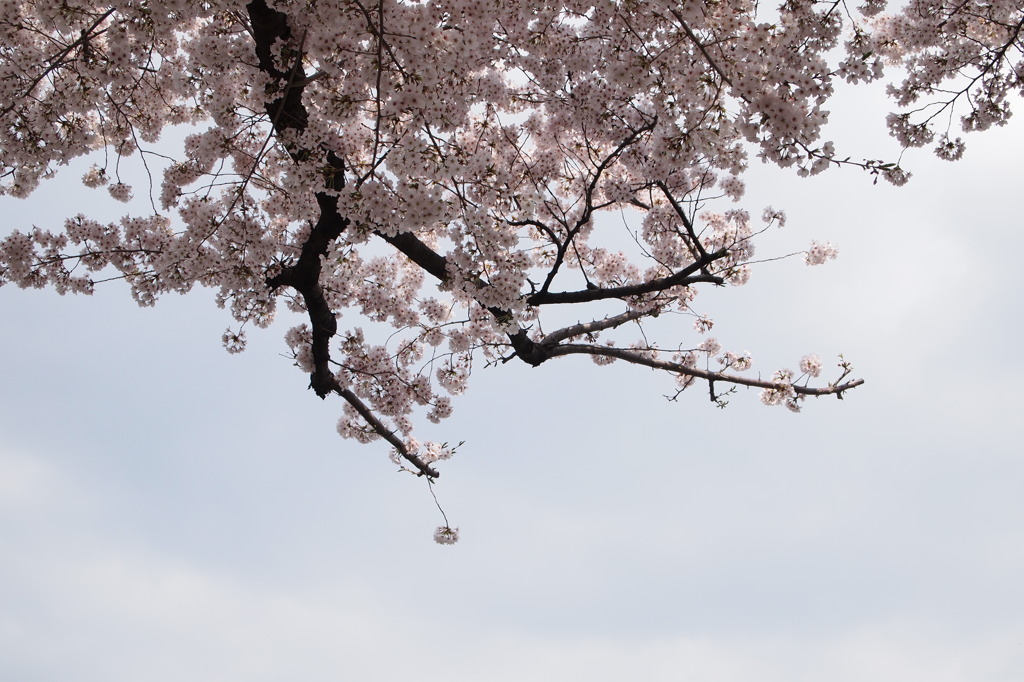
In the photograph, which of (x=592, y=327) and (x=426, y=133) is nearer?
Answer: (x=426, y=133)

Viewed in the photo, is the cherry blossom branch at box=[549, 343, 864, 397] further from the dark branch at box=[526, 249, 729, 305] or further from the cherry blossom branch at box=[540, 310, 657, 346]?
the dark branch at box=[526, 249, 729, 305]

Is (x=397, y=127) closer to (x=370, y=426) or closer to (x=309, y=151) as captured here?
(x=309, y=151)

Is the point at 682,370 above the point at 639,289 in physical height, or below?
above

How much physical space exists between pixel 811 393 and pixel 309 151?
6870mm

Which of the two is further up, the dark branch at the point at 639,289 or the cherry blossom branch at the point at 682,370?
the cherry blossom branch at the point at 682,370

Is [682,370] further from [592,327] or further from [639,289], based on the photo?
[639,289]

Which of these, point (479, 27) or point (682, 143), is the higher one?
point (479, 27)

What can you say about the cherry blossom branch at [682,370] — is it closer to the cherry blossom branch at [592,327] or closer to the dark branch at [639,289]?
the cherry blossom branch at [592,327]

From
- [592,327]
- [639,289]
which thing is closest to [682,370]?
[592,327]

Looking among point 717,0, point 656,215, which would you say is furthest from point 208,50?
point 656,215

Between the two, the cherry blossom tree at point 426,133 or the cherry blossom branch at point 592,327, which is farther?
the cherry blossom branch at point 592,327

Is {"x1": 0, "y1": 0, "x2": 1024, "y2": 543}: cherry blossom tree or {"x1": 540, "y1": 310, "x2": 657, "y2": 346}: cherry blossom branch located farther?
{"x1": 540, "y1": 310, "x2": 657, "y2": 346}: cherry blossom branch

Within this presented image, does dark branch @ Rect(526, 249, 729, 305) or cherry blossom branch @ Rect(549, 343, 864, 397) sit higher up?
cherry blossom branch @ Rect(549, 343, 864, 397)

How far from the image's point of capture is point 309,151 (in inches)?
183
